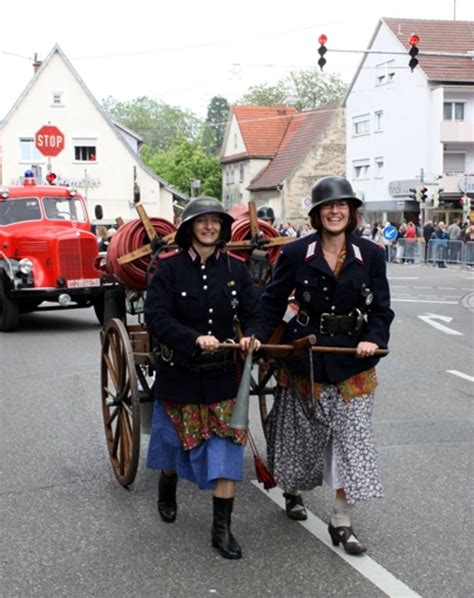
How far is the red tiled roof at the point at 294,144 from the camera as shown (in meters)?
69.1

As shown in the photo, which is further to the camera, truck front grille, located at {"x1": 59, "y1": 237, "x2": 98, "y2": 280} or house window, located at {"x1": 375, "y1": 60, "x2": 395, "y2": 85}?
house window, located at {"x1": 375, "y1": 60, "x2": 395, "y2": 85}

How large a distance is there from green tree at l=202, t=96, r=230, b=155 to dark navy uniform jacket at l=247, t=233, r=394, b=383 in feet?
377

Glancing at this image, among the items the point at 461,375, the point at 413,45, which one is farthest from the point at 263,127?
the point at 461,375

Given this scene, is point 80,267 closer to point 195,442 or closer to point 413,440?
point 413,440

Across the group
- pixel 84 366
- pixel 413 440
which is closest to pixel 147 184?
pixel 84 366

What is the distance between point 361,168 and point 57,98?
19.2 metres

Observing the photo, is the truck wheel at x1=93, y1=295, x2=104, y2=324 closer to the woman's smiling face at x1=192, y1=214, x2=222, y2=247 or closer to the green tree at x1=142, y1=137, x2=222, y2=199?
the woman's smiling face at x1=192, y1=214, x2=222, y2=247

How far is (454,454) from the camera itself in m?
7.50

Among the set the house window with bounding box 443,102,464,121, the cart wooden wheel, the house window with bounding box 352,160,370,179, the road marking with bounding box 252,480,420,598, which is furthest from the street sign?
the road marking with bounding box 252,480,420,598

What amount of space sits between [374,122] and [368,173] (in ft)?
10.1

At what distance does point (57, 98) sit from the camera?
187 feet

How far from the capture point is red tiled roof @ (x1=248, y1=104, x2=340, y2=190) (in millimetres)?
69062

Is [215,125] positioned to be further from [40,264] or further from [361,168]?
[40,264]

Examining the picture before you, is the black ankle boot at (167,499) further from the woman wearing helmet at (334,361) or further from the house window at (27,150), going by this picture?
the house window at (27,150)
